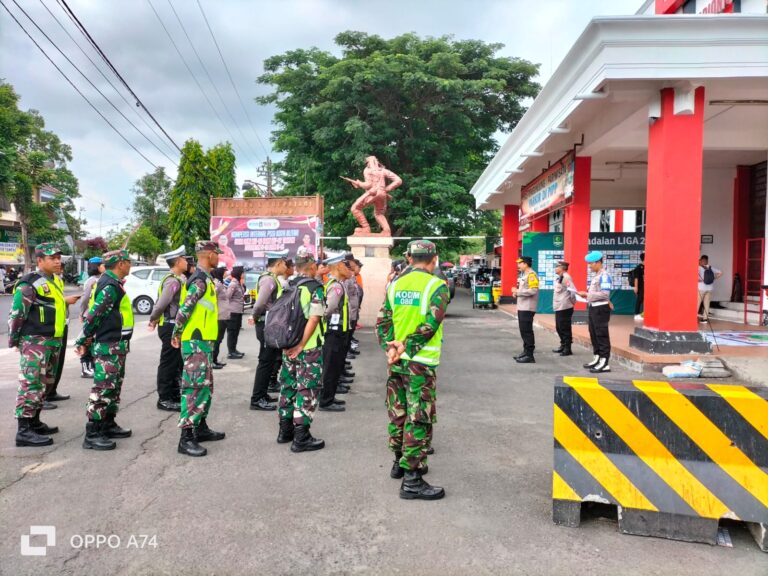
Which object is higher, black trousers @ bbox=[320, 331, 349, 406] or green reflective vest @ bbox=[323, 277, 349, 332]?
green reflective vest @ bbox=[323, 277, 349, 332]

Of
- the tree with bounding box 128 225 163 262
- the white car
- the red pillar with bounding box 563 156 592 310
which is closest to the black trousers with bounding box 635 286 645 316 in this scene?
the red pillar with bounding box 563 156 592 310

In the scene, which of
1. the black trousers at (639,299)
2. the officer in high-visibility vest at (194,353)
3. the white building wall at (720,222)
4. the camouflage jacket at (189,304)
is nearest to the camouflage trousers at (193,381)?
the officer in high-visibility vest at (194,353)

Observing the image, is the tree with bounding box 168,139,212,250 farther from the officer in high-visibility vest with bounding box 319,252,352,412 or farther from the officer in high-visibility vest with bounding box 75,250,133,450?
the officer in high-visibility vest with bounding box 75,250,133,450

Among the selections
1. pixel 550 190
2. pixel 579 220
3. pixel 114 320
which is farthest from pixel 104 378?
pixel 550 190

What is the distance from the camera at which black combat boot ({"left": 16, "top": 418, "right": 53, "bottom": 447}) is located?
4645 millimetres

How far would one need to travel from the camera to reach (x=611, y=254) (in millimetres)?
14875

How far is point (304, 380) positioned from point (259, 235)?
16.9 metres

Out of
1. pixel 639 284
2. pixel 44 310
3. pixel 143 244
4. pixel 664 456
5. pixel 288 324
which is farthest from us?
pixel 143 244

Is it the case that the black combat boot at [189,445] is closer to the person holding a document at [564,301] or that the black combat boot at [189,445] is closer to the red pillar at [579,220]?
the person holding a document at [564,301]

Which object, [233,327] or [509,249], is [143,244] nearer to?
[509,249]

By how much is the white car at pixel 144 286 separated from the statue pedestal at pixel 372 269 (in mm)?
6468

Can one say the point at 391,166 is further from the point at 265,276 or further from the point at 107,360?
the point at 107,360

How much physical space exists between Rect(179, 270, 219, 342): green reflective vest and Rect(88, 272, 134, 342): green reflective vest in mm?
595

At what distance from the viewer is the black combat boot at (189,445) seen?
175 inches
